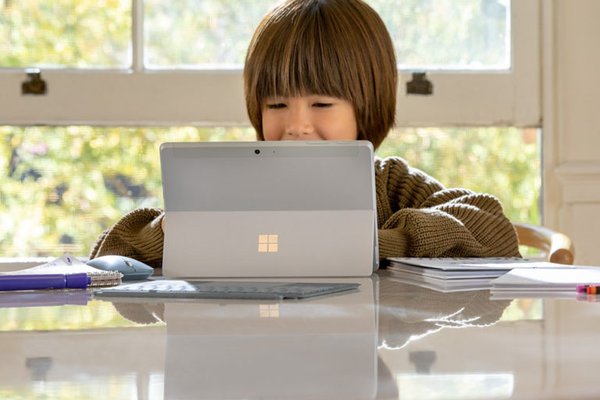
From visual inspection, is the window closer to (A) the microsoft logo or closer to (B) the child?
(B) the child

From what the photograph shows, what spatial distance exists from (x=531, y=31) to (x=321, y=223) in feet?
4.18

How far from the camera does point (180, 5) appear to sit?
222 centimetres

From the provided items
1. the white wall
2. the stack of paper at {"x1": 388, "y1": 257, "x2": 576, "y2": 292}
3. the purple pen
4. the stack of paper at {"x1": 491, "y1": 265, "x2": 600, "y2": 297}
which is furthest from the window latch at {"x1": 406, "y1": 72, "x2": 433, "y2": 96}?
the purple pen

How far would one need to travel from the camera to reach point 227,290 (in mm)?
836

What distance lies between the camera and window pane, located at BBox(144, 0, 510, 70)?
7.25 feet

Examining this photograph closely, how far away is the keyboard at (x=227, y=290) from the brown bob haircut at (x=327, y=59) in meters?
0.82

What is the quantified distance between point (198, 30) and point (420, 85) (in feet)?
1.66

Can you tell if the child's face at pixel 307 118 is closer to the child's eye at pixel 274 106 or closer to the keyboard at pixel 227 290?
the child's eye at pixel 274 106

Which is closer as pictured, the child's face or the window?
the child's face

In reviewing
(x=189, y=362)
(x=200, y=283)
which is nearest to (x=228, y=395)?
(x=189, y=362)

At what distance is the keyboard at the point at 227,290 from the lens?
808mm

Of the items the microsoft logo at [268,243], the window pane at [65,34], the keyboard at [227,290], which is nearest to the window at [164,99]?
the window pane at [65,34]

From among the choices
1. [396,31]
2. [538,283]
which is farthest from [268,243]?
[396,31]

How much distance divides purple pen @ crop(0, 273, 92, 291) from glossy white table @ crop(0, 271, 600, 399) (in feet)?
0.41
